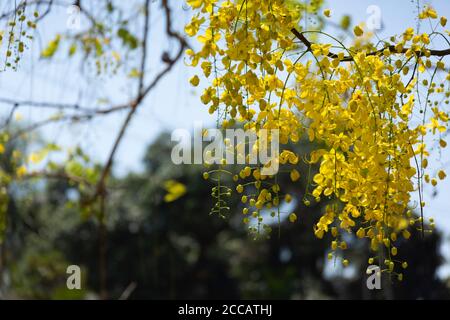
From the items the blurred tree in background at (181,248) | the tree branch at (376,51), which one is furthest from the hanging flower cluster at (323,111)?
the blurred tree in background at (181,248)

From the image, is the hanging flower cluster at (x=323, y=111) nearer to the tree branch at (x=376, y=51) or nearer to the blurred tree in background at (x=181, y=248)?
the tree branch at (x=376, y=51)

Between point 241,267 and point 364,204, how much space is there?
11.2 m

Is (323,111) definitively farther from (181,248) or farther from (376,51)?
(181,248)

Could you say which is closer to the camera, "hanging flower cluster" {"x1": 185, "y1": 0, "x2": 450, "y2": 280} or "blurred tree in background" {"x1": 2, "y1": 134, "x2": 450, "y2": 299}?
"hanging flower cluster" {"x1": 185, "y1": 0, "x2": 450, "y2": 280}

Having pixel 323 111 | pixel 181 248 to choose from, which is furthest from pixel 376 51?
pixel 181 248

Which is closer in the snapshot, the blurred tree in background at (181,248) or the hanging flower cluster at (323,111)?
the hanging flower cluster at (323,111)

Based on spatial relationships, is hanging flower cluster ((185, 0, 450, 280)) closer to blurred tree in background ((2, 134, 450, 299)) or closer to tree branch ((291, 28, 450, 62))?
tree branch ((291, 28, 450, 62))

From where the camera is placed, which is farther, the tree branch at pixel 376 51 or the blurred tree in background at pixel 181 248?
the blurred tree in background at pixel 181 248

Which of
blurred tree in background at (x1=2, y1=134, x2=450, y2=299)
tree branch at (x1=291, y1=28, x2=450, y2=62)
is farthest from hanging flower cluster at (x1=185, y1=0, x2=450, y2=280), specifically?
blurred tree in background at (x1=2, y1=134, x2=450, y2=299)

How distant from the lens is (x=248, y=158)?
3.44 ft

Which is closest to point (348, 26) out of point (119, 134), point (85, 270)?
point (119, 134)

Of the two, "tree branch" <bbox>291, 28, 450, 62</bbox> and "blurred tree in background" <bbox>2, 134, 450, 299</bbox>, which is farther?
"blurred tree in background" <bbox>2, 134, 450, 299</bbox>

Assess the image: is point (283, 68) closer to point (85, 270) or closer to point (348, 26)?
point (348, 26)
